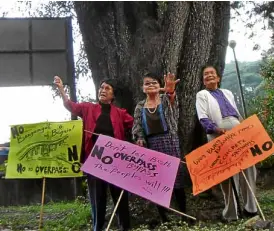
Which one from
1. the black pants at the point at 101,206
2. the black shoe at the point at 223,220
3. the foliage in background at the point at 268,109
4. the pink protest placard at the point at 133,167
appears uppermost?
the foliage in background at the point at 268,109

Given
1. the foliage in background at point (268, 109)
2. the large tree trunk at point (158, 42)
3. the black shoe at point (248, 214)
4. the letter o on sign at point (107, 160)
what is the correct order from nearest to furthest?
the letter o on sign at point (107, 160) → the black shoe at point (248, 214) → the large tree trunk at point (158, 42) → the foliage in background at point (268, 109)

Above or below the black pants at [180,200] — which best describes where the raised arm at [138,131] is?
above

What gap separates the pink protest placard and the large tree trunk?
3.45ft

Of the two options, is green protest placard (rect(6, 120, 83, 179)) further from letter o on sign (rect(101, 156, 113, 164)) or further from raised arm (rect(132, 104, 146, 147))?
raised arm (rect(132, 104, 146, 147))

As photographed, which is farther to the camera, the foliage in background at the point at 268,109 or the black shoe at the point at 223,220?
the foliage in background at the point at 268,109

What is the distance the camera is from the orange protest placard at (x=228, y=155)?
4625 mm

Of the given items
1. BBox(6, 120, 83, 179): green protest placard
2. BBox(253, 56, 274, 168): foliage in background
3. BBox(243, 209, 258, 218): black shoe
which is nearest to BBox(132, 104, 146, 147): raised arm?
BBox(6, 120, 83, 179): green protest placard

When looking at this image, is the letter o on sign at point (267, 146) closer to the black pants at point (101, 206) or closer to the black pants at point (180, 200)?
the black pants at point (180, 200)

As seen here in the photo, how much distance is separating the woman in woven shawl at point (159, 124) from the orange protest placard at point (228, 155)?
0.19 meters

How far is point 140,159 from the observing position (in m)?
4.62

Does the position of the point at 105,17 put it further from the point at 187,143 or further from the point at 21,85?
the point at 187,143

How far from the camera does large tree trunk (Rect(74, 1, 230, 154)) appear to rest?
5.64 metres

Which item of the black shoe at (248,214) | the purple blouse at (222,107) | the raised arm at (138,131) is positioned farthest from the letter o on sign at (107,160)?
the black shoe at (248,214)

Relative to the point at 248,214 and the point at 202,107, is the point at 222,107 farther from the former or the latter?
the point at 248,214
